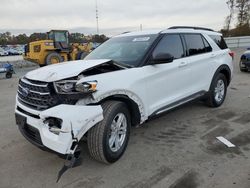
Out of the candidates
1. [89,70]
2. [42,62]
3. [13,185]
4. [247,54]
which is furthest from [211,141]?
[42,62]

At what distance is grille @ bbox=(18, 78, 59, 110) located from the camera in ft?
10.3

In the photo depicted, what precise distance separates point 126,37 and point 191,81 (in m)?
1.52

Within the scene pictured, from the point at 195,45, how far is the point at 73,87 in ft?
10.4

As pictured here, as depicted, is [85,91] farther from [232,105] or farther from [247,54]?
[247,54]

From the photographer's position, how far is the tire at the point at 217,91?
5.79 m

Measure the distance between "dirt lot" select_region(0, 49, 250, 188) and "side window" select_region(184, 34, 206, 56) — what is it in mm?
1398

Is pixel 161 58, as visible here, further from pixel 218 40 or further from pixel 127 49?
pixel 218 40

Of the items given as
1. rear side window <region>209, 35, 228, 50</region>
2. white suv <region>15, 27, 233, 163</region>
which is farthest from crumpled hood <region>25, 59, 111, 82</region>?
rear side window <region>209, 35, 228, 50</region>

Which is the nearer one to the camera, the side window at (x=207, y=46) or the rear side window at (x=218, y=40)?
the side window at (x=207, y=46)

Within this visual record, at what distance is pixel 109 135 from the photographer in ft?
11.3

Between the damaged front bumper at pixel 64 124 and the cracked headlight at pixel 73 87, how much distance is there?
0.64ft

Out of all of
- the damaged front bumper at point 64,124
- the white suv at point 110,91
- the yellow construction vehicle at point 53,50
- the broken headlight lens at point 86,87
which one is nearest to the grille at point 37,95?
the white suv at point 110,91

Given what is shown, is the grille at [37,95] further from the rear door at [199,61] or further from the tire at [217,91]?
the tire at [217,91]

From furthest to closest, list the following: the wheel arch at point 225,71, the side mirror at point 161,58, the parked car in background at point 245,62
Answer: the parked car in background at point 245,62 → the wheel arch at point 225,71 → the side mirror at point 161,58
